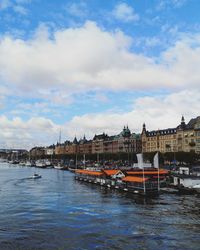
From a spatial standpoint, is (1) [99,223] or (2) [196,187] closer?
(1) [99,223]

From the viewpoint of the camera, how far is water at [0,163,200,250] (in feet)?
117

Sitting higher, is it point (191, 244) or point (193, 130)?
point (193, 130)

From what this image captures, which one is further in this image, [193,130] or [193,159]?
[193,130]

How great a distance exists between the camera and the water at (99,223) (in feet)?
117

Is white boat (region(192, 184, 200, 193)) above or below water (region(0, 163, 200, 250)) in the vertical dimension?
above

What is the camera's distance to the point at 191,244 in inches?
1389

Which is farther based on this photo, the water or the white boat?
the white boat

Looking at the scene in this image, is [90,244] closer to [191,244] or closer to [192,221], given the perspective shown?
[191,244]

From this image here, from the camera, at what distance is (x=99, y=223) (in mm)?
44688

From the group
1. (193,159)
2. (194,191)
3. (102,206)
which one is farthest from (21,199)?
(193,159)

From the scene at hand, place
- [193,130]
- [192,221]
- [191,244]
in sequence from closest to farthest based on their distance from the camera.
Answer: [191,244]
[192,221]
[193,130]

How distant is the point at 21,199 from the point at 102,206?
1691 centimetres

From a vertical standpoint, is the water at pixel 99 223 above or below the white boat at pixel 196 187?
below

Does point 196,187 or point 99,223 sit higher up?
point 196,187
